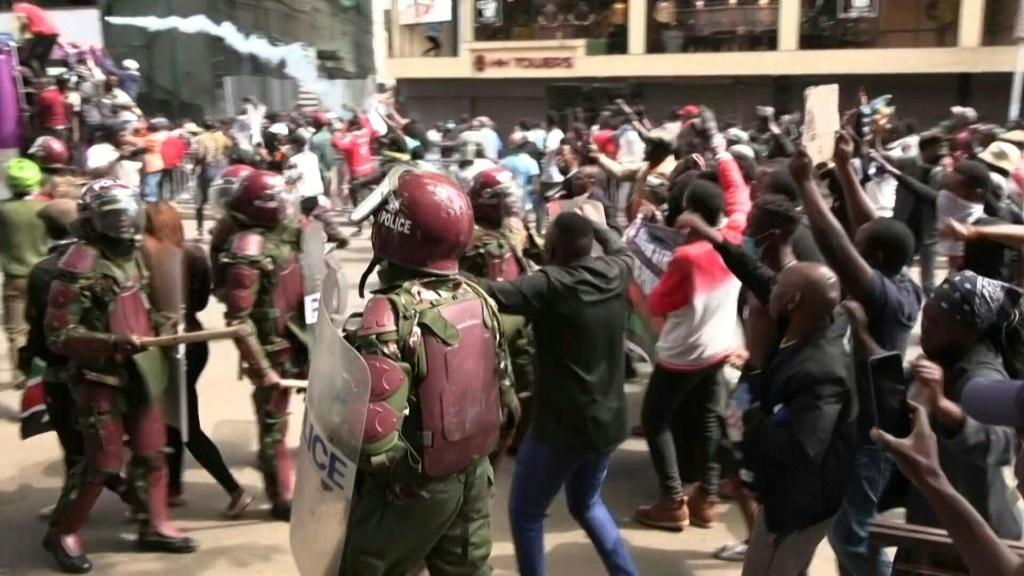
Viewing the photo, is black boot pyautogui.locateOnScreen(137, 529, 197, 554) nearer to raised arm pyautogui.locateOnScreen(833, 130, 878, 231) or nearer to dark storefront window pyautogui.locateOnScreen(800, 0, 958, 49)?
raised arm pyautogui.locateOnScreen(833, 130, 878, 231)

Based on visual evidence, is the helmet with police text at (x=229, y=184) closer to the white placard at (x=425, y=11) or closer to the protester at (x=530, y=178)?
the protester at (x=530, y=178)

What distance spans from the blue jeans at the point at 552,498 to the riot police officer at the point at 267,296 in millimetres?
1293

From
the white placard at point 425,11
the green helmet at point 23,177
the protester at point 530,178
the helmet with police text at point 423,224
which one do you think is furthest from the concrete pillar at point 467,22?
the helmet with police text at point 423,224

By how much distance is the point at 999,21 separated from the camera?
23891 millimetres

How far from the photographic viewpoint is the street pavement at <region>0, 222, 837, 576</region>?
14.6ft

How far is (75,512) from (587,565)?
2351mm

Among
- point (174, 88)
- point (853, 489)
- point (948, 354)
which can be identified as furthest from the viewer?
point (174, 88)

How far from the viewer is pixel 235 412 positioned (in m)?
6.54

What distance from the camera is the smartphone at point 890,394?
249cm

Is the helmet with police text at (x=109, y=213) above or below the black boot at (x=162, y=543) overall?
above

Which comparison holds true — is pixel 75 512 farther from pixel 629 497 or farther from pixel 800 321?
pixel 800 321

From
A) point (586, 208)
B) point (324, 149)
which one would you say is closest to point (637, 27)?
point (324, 149)

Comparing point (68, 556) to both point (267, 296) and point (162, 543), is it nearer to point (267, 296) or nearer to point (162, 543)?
point (162, 543)

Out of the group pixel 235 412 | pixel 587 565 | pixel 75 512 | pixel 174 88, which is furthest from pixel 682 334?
pixel 174 88
